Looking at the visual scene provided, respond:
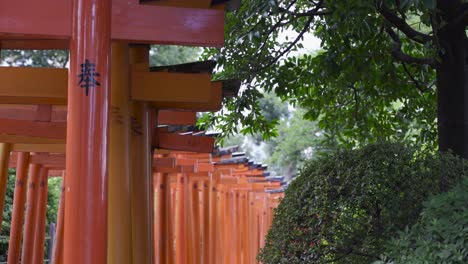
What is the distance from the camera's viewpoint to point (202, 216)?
587 inches

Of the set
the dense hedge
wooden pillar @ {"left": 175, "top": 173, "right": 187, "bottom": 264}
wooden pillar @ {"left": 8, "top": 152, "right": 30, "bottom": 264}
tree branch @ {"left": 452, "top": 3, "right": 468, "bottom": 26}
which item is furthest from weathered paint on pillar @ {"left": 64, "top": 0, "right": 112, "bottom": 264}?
wooden pillar @ {"left": 175, "top": 173, "right": 187, "bottom": 264}

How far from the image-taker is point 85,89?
4.64 m

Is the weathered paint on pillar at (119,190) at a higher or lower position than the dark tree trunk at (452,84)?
lower

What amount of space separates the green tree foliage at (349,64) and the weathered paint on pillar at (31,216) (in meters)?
3.86

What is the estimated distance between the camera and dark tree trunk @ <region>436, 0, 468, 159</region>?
7477 mm

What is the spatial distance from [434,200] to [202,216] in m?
10.5

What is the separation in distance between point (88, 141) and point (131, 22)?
1038mm

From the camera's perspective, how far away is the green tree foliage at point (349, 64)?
7.54 meters

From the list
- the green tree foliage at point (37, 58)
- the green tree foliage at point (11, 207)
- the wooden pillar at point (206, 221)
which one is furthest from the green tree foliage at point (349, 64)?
the green tree foliage at point (37, 58)

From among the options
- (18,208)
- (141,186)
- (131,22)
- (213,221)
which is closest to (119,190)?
(141,186)

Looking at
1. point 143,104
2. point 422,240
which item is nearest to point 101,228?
point 422,240

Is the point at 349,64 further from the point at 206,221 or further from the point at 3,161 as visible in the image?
the point at 206,221

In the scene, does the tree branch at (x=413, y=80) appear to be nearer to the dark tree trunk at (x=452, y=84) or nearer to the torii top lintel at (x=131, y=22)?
the dark tree trunk at (x=452, y=84)

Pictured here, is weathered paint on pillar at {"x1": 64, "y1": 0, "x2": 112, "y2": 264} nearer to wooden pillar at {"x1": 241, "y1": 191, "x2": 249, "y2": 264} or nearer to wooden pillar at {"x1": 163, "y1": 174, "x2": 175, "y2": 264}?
wooden pillar at {"x1": 163, "y1": 174, "x2": 175, "y2": 264}
